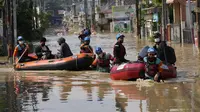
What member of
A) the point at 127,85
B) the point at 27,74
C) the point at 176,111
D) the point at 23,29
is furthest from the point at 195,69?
the point at 23,29

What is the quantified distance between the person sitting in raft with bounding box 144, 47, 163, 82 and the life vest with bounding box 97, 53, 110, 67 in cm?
339

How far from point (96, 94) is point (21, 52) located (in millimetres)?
8796

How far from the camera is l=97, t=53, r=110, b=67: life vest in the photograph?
18.0m

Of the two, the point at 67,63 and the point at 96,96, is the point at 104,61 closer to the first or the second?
the point at 67,63

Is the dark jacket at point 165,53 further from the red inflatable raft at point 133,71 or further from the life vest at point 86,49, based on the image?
the life vest at point 86,49

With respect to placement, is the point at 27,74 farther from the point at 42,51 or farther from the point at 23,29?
the point at 23,29

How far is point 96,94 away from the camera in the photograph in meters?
12.8

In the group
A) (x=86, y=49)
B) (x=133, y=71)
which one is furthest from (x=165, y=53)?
(x=86, y=49)

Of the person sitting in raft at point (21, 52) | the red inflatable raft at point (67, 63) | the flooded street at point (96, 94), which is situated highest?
the person sitting in raft at point (21, 52)

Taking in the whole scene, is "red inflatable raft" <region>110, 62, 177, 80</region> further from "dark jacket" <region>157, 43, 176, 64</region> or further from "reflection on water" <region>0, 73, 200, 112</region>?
"dark jacket" <region>157, 43, 176, 64</region>

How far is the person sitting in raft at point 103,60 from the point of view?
1795 cm

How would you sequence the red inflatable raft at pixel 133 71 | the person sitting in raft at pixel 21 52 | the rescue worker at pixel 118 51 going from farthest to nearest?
the person sitting in raft at pixel 21 52 < the rescue worker at pixel 118 51 < the red inflatable raft at pixel 133 71

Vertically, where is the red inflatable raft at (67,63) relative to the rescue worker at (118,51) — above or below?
below

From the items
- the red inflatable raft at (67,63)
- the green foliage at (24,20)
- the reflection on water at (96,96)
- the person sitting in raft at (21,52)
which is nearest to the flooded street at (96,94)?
the reflection on water at (96,96)
